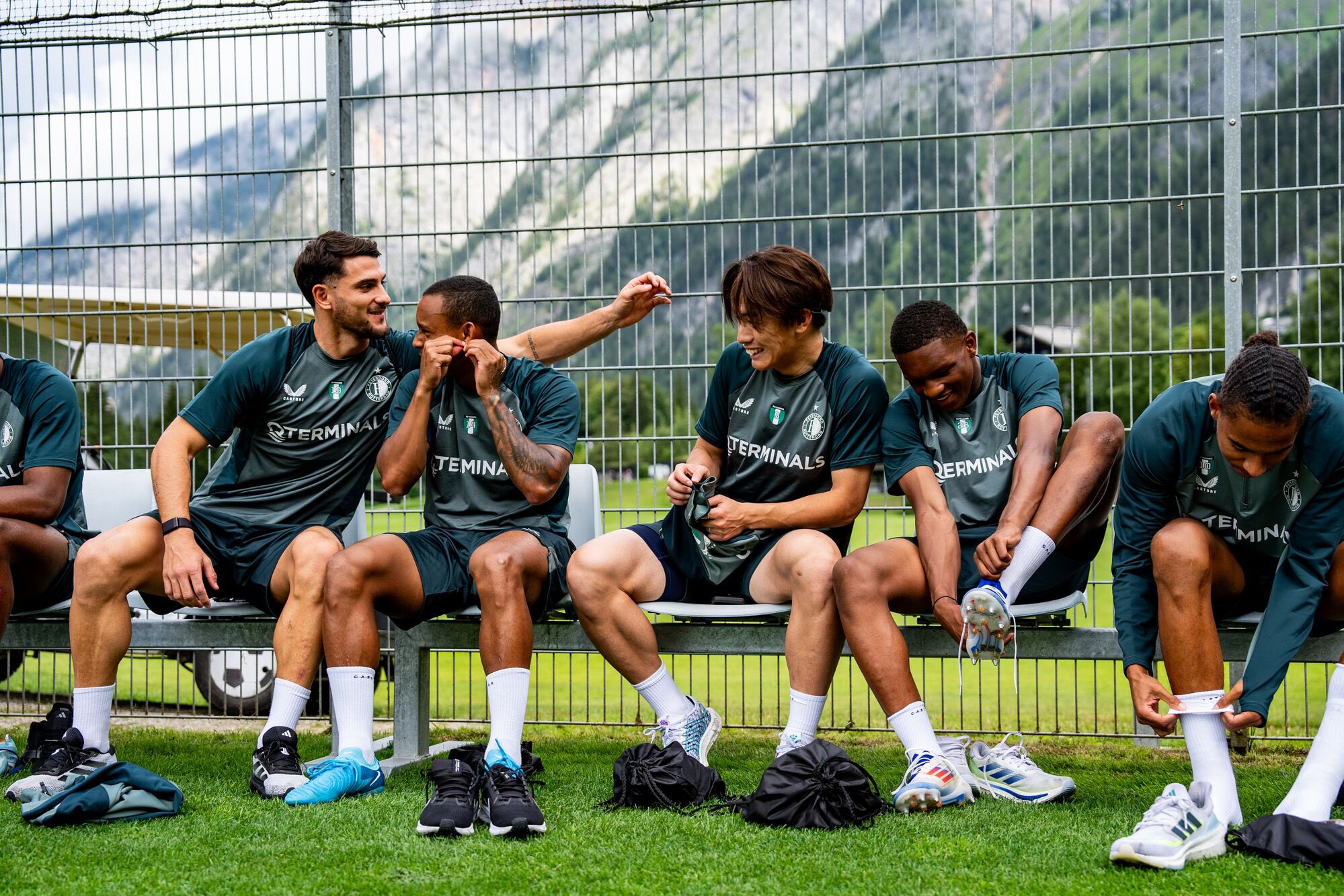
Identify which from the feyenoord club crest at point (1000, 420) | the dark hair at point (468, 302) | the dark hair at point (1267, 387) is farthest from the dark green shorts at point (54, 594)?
the dark hair at point (1267, 387)

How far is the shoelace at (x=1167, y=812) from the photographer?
2.52 meters

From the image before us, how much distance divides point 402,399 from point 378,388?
162 mm

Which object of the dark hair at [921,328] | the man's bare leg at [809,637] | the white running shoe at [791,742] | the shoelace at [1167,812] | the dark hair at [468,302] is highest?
the dark hair at [468,302]

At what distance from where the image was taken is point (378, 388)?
12.4 feet

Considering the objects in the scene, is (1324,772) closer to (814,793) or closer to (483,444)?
(814,793)

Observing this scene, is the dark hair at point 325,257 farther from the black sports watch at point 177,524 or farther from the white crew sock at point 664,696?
the white crew sock at point 664,696

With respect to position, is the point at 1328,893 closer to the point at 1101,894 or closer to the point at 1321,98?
the point at 1101,894

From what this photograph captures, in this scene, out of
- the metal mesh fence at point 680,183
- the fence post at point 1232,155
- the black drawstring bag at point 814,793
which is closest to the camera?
the black drawstring bag at point 814,793

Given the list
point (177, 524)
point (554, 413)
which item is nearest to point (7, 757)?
point (177, 524)

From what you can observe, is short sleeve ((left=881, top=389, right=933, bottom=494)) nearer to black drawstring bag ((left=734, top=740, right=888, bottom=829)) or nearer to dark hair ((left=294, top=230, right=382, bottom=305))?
black drawstring bag ((left=734, top=740, right=888, bottom=829))

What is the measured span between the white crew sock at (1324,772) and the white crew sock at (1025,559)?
701 millimetres

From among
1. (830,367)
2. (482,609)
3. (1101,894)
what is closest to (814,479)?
(830,367)

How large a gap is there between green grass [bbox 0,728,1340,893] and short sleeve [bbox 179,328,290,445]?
1025mm

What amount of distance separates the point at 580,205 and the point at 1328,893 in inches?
133
